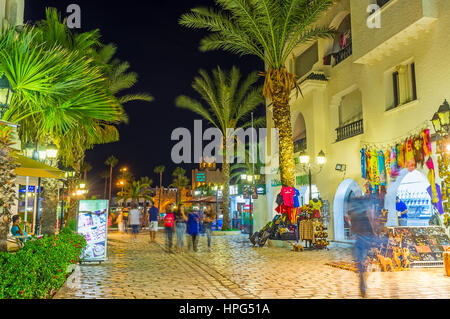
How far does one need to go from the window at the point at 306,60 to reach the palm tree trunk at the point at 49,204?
46.4 ft

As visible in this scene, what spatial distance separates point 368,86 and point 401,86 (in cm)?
174

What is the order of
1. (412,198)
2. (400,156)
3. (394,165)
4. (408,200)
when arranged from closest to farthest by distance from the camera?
(400,156), (394,165), (412,198), (408,200)

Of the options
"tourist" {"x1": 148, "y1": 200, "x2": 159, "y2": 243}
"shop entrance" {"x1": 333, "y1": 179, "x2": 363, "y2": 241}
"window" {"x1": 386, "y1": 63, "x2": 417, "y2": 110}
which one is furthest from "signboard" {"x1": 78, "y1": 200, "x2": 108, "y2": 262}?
"window" {"x1": 386, "y1": 63, "x2": 417, "y2": 110}

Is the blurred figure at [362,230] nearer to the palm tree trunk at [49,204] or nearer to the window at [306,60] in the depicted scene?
the palm tree trunk at [49,204]

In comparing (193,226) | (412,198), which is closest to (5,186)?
(193,226)

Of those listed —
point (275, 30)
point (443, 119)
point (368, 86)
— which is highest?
point (275, 30)

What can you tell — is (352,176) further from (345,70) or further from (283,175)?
(345,70)

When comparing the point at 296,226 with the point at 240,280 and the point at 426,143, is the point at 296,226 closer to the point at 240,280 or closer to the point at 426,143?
the point at 426,143

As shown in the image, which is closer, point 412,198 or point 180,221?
point 412,198

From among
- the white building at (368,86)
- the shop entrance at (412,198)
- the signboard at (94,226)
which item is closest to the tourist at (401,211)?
the shop entrance at (412,198)

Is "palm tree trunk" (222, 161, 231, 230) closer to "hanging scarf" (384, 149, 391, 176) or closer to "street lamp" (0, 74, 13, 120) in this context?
"hanging scarf" (384, 149, 391, 176)

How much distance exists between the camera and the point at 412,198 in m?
13.8

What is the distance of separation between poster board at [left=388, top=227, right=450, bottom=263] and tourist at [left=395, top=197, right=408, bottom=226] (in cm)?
312

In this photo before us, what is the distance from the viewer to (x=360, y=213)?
23.9 ft
